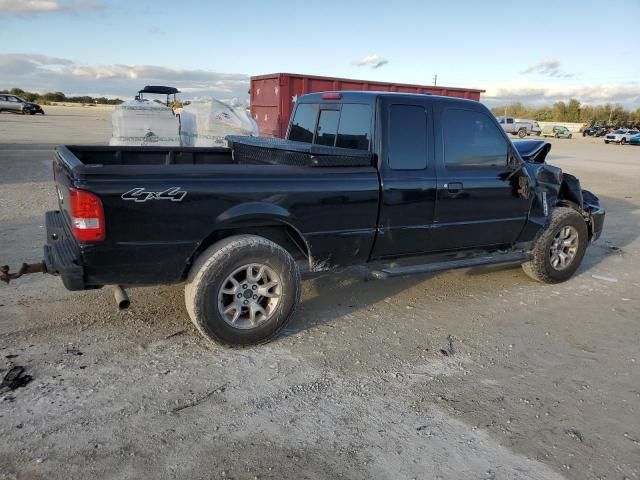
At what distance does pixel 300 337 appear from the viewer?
4340mm

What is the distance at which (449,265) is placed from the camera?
196 inches

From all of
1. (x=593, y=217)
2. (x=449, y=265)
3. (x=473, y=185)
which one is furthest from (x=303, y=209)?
(x=593, y=217)

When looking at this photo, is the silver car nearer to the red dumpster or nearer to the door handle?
the red dumpster

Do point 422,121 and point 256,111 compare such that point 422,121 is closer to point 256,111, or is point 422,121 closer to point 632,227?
point 632,227

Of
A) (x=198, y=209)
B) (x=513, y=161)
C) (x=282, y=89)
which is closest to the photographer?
(x=198, y=209)

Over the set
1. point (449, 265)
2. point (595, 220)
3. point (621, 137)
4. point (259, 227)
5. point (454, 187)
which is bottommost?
point (449, 265)

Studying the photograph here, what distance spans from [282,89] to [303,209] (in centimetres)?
1032

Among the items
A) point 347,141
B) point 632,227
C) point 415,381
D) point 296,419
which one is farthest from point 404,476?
point 632,227

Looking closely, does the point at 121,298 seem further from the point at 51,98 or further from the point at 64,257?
the point at 51,98

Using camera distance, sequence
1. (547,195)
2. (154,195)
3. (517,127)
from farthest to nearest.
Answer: (517,127) → (547,195) → (154,195)

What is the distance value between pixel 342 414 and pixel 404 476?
0.63 m

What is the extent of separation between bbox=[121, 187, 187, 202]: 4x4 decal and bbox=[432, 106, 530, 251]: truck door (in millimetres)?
2303

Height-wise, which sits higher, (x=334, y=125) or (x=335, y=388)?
(x=334, y=125)

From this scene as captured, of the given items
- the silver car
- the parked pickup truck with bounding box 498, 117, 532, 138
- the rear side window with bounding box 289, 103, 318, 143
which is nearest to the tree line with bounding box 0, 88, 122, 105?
the silver car
